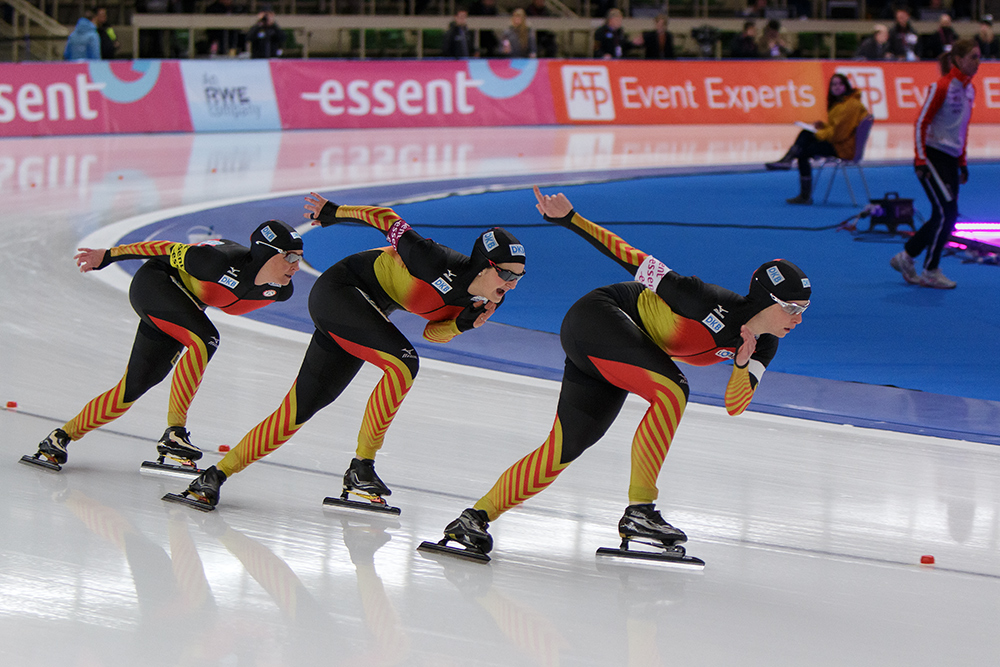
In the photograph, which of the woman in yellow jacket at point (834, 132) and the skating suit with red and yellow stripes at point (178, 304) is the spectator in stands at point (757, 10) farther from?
the skating suit with red and yellow stripes at point (178, 304)

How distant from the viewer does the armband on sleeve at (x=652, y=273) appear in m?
3.17

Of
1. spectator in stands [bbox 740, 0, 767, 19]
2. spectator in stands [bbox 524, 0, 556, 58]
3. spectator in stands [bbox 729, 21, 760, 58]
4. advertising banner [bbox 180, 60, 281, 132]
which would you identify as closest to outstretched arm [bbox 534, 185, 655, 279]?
advertising banner [bbox 180, 60, 281, 132]

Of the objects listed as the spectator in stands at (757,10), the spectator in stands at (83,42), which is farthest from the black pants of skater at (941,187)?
the spectator in stands at (757,10)

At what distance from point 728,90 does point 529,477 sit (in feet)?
52.5

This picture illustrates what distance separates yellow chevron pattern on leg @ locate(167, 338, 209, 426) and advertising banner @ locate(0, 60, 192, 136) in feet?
36.8

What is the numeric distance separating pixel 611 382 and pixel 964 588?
43.8 inches

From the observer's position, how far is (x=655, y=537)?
326 cm

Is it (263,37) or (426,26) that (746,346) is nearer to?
(263,37)

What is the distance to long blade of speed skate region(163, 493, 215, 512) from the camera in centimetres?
361

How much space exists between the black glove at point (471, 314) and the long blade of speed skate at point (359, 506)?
634mm

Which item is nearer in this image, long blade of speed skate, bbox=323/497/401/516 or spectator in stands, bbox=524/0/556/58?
long blade of speed skate, bbox=323/497/401/516

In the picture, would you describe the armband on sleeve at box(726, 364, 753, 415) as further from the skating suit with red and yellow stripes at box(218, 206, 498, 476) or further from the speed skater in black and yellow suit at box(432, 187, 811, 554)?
the skating suit with red and yellow stripes at box(218, 206, 498, 476)

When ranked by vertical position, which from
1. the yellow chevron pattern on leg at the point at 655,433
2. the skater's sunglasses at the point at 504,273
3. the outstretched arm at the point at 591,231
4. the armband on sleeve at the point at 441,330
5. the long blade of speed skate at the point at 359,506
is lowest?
the long blade of speed skate at the point at 359,506

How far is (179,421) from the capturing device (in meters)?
4.06
